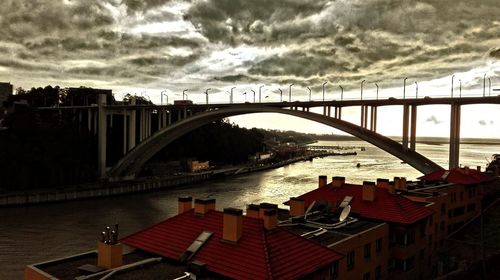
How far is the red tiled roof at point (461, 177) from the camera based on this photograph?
2184 centimetres

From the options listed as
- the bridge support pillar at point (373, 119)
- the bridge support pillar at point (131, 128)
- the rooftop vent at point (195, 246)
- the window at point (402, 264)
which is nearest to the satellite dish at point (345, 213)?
the window at point (402, 264)

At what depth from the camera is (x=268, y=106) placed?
3522 centimetres

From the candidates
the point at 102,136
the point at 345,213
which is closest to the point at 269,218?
the point at 345,213

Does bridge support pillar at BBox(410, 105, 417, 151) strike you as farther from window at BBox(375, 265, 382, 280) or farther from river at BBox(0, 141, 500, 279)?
window at BBox(375, 265, 382, 280)

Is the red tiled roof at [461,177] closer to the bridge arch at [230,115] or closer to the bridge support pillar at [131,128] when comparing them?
the bridge arch at [230,115]

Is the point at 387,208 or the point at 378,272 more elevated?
the point at 387,208

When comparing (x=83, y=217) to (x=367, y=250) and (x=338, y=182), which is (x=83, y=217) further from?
(x=367, y=250)

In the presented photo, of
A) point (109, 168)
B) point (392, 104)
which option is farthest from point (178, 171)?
point (392, 104)

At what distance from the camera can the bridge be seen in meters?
25.8

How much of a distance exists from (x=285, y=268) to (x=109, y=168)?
42080 millimetres

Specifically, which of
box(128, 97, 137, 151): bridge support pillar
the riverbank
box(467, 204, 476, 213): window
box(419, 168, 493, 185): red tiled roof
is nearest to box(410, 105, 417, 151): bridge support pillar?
box(419, 168, 493, 185): red tiled roof

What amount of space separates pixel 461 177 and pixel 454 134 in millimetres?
3613

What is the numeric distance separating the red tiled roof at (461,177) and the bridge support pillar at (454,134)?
1.49 m

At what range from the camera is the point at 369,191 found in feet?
49.6
